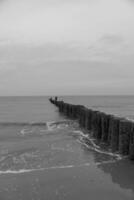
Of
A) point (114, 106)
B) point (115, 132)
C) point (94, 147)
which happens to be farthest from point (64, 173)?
point (114, 106)

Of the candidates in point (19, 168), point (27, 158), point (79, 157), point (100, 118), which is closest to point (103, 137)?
point (100, 118)

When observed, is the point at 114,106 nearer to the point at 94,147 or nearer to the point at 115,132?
the point at 94,147

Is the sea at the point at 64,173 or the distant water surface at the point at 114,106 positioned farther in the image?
the distant water surface at the point at 114,106

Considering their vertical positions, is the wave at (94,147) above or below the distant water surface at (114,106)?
above

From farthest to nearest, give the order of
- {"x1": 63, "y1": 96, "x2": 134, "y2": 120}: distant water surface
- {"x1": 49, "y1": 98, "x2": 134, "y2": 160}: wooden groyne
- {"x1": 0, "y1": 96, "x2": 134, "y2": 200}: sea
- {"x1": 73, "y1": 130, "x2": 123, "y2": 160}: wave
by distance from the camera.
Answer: {"x1": 63, "y1": 96, "x2": 134, "y2": 120}: distant water surface
{"x1": 73, "y1": 130, "x2": 123, "y2": 160}: wave
{"x1": 49, "y1": 98, "x2": 134, "y2": 160}: wooden groyne
{"x1": 0, "y1": 96, "x2": 134, "y2": 200}: sea

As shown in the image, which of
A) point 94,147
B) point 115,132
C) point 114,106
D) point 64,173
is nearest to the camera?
point 64,173

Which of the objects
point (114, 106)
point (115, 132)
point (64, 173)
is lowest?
point (114, 106)

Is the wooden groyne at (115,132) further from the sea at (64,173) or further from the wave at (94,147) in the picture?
the sea at (64,173)

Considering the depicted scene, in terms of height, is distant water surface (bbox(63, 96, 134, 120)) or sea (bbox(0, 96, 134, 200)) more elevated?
sea (bbox(0, 96, 134, 200))

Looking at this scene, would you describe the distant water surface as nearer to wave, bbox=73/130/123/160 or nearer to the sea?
wave, bbox=73/130/123/160

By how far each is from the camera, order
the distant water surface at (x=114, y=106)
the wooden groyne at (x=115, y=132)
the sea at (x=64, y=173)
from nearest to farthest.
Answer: the sea at (x=64, y=173), the wooden groyne at (x=115, y=132), the distant water surface at (x=114, y=106)

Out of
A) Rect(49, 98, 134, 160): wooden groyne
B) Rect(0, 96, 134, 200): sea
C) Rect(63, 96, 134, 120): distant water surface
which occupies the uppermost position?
Rect(49, 98, 134, 160): wooden groyne

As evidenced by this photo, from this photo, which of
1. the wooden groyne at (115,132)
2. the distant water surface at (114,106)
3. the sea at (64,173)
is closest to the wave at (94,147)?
the sea at (64,173)

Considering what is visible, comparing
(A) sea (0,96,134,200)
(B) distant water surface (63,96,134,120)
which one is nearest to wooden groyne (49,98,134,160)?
(A) sea (0,96,134,200)
